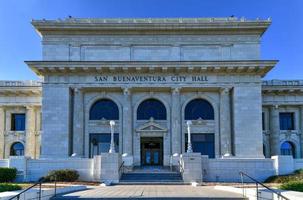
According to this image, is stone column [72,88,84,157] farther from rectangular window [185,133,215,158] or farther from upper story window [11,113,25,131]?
rectangular window [185,133,215,158]

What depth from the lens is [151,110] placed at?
44750 millimetres

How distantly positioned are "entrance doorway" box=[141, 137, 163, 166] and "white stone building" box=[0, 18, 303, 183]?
0.10m

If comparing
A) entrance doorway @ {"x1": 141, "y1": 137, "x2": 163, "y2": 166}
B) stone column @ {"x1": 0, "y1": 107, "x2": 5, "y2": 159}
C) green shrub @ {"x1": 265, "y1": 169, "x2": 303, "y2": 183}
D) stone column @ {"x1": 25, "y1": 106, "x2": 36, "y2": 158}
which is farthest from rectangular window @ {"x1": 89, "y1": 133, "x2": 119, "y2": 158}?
green shrub @ {"x1": 265, "y1": 169, "x2": 303, "y2": 183}

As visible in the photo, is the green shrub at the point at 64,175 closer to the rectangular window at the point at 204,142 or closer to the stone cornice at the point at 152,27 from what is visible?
the rectangular window at the point at 204,142

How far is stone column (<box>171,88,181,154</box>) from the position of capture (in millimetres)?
43000

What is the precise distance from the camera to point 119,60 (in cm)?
4478

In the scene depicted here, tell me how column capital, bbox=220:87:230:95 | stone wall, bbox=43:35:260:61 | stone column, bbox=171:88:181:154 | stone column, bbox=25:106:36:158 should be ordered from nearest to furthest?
stone column, bbox=171:88:181:154 → column capital, bbox=220:87:230:95 → stone wall, bbox=43:35:260:61 → stone column, bbox=25:106:36:158

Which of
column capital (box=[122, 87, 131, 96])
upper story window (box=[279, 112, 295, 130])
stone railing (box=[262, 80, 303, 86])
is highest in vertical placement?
stone railing (box=[262, 80, 303, 86])

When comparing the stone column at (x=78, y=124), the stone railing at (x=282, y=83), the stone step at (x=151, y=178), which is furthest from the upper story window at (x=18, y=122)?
the stone railing at (x=282, y=83)

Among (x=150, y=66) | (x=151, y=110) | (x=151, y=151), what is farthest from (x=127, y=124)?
(x=150, y=66)

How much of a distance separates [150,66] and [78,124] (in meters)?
9.36

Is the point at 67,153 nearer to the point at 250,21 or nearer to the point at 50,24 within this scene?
the point at 50,24

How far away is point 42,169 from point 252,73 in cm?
2259

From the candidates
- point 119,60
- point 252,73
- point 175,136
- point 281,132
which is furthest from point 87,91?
point 281,132
